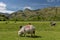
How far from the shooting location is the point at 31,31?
21094 millimetres

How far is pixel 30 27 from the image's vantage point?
2112cm

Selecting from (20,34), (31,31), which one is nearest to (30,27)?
(31,31)

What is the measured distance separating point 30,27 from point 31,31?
1.74 ft

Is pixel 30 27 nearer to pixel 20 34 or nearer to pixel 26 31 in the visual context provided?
pixel 26 31

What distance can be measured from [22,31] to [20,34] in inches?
24.3

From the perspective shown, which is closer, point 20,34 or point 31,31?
point 31,31

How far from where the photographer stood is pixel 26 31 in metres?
21.5

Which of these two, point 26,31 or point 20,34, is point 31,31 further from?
point 20,34

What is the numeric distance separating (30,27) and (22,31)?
1693mm

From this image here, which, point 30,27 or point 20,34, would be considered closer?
point 30,27

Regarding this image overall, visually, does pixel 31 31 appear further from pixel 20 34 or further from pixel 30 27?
pixel 20 34

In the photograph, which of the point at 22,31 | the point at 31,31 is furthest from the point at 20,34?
the point at 31,31

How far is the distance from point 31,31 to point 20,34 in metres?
2.20

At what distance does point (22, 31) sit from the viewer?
73.1 feet
